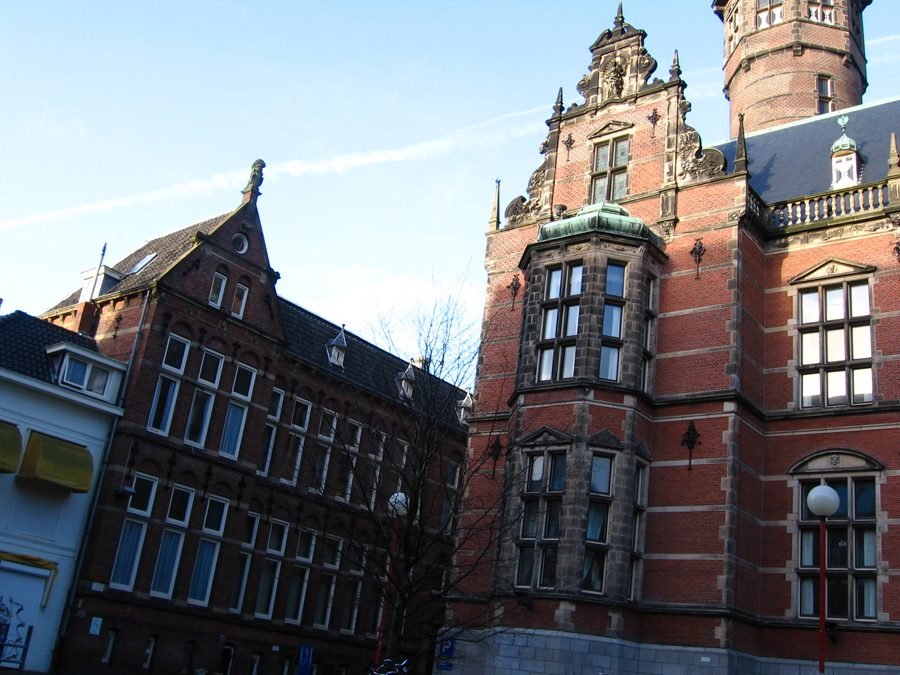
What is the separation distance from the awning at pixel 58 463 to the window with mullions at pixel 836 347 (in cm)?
1758

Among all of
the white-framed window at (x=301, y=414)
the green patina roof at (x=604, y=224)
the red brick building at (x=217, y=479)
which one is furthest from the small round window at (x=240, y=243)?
the green patina roof at (x=604, y=224)

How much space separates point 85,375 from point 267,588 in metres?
8.97

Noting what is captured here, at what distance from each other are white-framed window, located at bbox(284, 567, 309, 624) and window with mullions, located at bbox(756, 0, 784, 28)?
2710cm

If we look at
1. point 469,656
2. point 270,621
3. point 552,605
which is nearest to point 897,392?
point 552,605

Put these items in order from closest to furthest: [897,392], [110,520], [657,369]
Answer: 1. [897,392]
2. [657,369]
3. [110,520]

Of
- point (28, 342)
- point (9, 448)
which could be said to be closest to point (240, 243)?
point (28, 342)

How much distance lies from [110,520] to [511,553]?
1136cm

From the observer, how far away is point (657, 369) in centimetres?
2012

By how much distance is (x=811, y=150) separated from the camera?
24.6 meters

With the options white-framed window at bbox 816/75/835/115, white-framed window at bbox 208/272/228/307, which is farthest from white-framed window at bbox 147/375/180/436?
white-framed window at bbox 816/75/835/115

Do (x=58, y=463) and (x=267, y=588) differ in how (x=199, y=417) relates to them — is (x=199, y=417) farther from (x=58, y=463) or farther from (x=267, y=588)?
(x=267, y=588)

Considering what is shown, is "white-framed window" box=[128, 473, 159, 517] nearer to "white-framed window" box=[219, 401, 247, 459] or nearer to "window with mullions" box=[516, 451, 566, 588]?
"white-framed window" box=[219, 401, 247, 459]

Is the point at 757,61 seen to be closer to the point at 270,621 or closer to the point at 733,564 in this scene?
the point at 733,564

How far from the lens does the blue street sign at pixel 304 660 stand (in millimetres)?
27859
